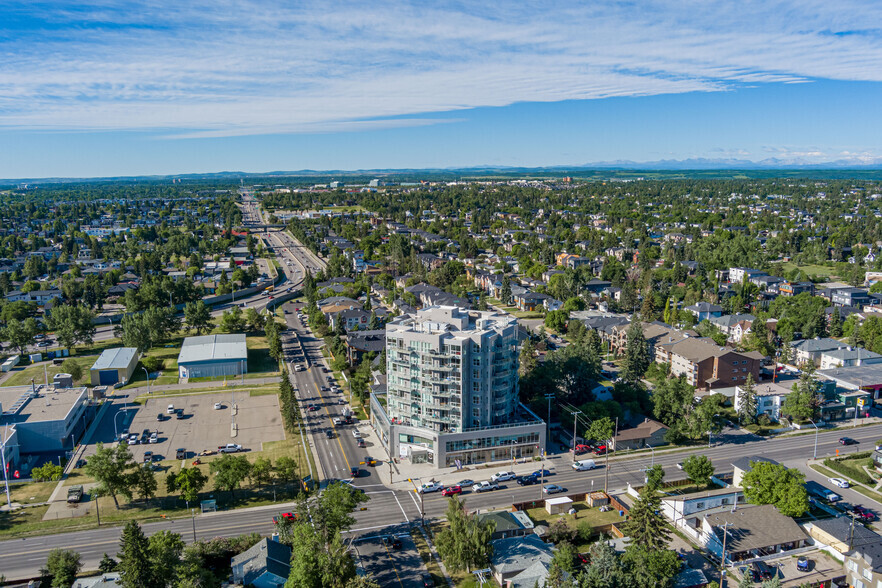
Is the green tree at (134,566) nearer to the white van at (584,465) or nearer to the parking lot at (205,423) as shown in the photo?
the parking lot at (205,423)

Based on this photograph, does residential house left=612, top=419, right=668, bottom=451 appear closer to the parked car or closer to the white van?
the white van

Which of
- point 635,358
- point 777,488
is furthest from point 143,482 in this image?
point 635,358

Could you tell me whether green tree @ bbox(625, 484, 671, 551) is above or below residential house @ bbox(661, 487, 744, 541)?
above

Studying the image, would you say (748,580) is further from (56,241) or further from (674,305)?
(56,241)

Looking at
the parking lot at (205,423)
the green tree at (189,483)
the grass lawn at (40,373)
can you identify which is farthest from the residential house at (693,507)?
the grass lawn at (40,373)

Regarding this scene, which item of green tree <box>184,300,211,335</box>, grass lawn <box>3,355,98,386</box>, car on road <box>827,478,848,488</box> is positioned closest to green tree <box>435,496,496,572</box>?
car on road <box>827,478,848,488</box>

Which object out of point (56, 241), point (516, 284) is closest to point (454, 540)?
point (516, 284)

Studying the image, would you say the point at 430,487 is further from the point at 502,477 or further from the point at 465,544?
the point at 465,544
